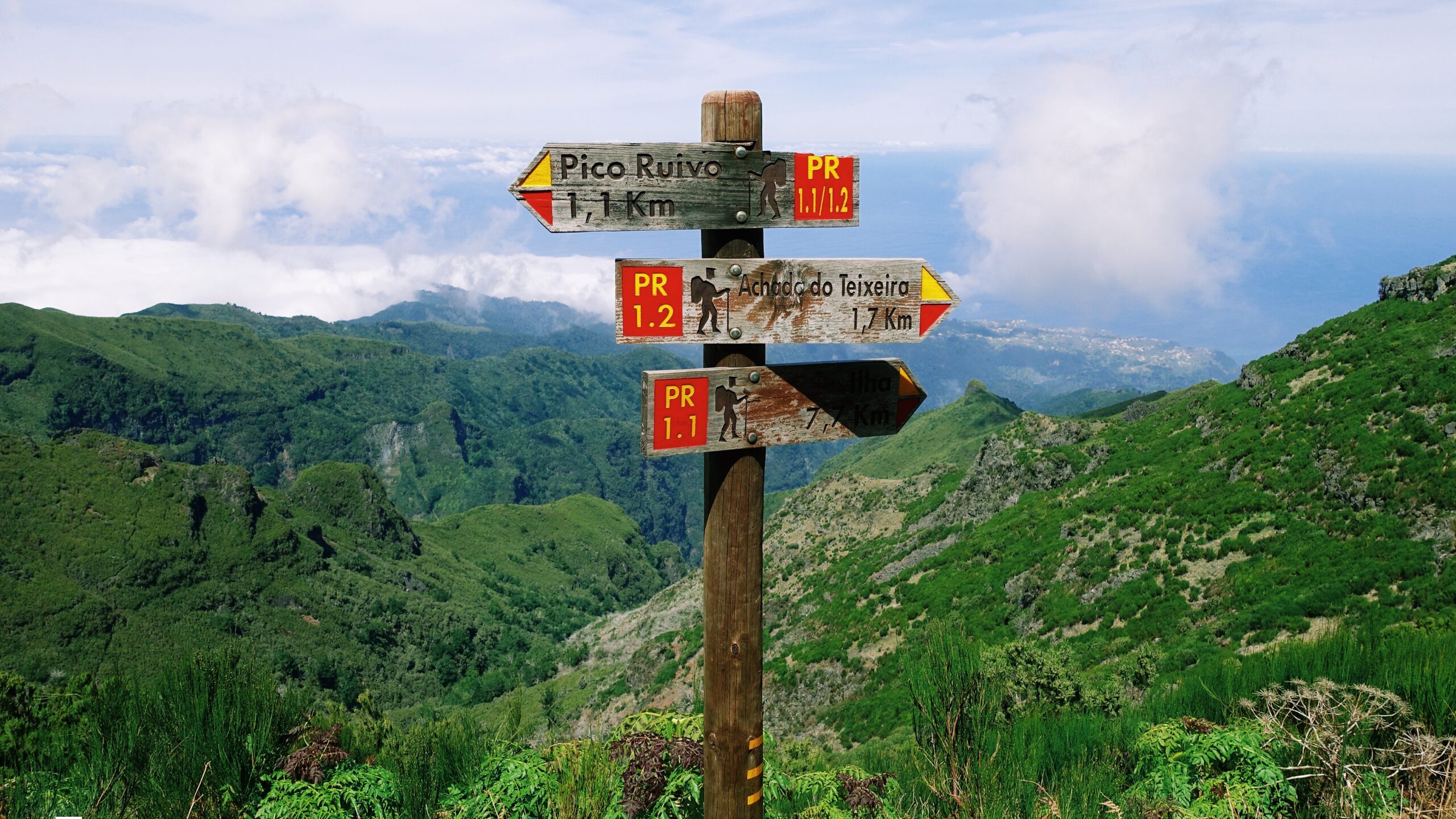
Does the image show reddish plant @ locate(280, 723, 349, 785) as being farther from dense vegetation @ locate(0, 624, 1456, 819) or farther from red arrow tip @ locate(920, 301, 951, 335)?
red arrow tip @ locate(920, 301, 951, 335)

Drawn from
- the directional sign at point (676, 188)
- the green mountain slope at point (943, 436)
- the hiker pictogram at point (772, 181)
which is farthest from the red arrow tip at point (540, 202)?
the green mountain slope at point (943, 436)

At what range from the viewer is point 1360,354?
36344 mm

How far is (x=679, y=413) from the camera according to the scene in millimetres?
4172

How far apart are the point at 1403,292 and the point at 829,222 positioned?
50.2m

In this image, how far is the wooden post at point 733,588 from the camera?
433cm

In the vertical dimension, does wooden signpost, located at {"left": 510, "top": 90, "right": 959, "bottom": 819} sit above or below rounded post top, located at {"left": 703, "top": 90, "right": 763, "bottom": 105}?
below

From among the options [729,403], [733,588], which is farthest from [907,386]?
[733,588]

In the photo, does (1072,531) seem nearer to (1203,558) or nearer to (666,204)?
(1203,558)

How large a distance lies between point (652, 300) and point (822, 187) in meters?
1.20

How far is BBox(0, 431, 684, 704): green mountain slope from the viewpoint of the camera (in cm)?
8900

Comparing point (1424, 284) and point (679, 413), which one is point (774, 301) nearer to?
point (679, 413)

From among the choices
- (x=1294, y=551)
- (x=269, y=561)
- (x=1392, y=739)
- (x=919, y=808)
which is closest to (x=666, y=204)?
(x=919, y=808)

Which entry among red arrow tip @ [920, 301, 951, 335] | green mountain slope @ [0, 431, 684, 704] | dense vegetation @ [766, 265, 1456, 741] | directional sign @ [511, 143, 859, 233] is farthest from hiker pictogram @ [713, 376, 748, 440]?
green mountain slope @ [0, 431, 684, 704]

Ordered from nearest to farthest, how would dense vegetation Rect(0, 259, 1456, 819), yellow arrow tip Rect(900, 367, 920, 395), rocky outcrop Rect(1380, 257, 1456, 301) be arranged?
yellow arrow tip Rect(900, 367, 920, 395), dense vegetation Rect(0, 259, 1456, 819), rocky outcrop Rect(1380, 257, 1456, 301)
